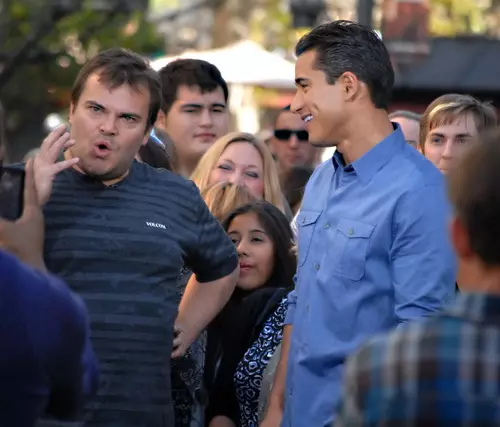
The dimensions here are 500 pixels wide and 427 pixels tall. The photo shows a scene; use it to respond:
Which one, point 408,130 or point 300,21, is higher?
point 300,21

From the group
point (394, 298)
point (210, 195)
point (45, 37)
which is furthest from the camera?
point (45, 37)

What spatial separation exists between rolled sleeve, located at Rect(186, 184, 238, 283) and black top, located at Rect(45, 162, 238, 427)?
0.38ft

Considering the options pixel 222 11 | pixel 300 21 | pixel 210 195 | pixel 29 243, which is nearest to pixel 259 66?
pixel 300 21

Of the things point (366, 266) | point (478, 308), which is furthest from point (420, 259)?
point (478, 308)

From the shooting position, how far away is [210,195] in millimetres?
7145

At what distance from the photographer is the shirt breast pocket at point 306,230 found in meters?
5.09

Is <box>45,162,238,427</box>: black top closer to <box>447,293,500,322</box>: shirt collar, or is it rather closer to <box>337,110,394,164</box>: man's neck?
<box>337,110,394,164</box>: man's neck

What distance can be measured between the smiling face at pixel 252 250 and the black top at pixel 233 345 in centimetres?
25

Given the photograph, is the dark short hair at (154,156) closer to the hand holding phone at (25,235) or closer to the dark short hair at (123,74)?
the dark short hair at (123,74)

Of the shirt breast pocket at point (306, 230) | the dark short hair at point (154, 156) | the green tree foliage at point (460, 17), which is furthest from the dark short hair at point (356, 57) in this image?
the green tree foliage at point (460, 17)

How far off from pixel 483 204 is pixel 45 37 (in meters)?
20.8

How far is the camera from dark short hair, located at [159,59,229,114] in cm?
809

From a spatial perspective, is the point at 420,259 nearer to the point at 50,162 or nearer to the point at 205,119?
the point at 50,162

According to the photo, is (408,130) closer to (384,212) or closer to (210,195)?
(210,195)
